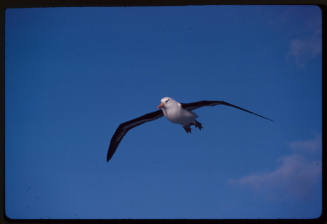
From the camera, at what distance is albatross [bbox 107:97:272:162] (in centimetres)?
303

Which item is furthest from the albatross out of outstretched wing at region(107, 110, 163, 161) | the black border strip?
the black border strip

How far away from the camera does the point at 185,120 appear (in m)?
3.18

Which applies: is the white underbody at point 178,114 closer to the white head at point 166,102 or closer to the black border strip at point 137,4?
the white head at point 166,102

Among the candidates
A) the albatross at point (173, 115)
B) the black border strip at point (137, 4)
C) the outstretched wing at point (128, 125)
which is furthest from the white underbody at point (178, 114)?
the black border strip at point (137, 4)

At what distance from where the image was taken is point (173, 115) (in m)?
3.11

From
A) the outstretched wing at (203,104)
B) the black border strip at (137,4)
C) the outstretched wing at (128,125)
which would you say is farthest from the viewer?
the outstretched wing at (128,125)

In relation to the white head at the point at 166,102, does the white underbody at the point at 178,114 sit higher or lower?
lower

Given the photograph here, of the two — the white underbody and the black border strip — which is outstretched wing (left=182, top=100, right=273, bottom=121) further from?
the black border strip

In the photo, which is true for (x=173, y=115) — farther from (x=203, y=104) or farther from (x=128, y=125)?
(x=128, y=125)

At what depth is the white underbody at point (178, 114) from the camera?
3078mm

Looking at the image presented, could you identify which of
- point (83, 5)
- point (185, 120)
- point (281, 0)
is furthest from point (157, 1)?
point (185, 120)
